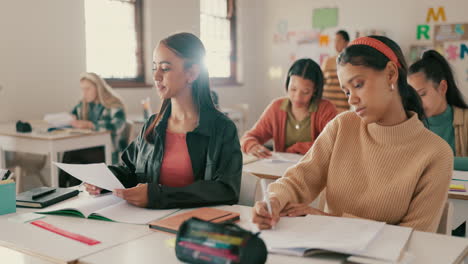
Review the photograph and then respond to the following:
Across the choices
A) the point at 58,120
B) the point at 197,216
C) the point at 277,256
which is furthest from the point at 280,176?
the point at 58,120

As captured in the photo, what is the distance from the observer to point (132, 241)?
47.3 inches

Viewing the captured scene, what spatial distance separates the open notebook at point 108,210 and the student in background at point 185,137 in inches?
3.8

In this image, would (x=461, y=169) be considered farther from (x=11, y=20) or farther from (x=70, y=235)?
(x=11, y=20)

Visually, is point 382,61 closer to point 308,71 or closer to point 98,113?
point 308,71

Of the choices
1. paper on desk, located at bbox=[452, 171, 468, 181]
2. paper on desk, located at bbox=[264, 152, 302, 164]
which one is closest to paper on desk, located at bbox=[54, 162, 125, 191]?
paper on desk, located at bbox=[264, 152, 302, 164]

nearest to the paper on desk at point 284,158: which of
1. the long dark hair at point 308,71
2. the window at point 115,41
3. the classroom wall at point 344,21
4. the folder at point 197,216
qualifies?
the long dark hair at point 308,71

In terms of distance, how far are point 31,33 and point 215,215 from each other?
144 inches

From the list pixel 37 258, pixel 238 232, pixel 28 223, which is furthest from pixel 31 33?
pixel 238 232

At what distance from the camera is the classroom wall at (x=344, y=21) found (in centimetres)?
604

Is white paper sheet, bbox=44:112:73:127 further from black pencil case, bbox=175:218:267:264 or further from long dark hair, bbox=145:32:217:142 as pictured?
black pencil case, bbox=175:218:267:264

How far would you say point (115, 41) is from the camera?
5.19 m

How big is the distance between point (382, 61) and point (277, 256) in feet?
2.23

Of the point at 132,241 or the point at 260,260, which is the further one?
the point at 132,241

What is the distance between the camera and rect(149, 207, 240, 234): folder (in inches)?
50.1
